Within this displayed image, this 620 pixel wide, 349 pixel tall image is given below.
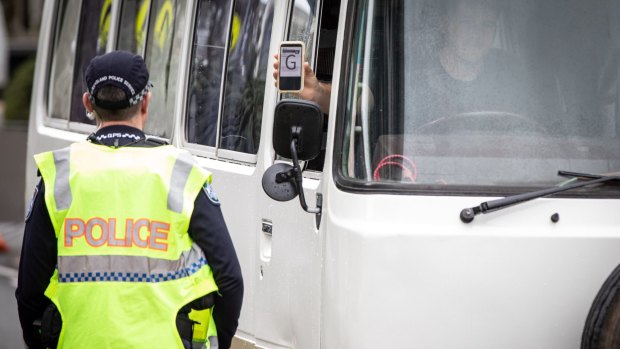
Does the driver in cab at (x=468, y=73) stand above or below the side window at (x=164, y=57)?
below

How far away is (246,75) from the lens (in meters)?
5.61

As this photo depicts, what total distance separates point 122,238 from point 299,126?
2.81ft

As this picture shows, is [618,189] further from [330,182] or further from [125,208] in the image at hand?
[125,208]

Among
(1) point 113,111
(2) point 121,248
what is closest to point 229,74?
(1) point 113,111

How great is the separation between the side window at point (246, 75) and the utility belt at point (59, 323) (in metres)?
1.66

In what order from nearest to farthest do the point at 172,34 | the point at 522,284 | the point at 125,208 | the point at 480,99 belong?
the point at 125,208, the point at 522,284, the point at 480,99, the point at 172,34

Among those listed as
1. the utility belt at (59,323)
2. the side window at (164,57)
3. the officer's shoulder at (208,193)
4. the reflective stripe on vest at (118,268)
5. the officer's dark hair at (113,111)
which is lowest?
the utility belt at (59,323)

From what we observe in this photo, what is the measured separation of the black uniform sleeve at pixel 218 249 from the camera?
3.75m

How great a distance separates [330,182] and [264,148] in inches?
36.5

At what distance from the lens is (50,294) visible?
3.81 metres

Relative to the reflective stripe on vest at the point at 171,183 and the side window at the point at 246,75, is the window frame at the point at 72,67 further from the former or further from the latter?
the reflective stripe on vest at the point at 171,183

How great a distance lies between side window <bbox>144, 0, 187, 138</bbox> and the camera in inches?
254

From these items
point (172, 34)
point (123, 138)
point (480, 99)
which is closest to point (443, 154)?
point (480, 99)

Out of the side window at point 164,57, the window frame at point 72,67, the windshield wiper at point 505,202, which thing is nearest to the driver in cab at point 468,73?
the windshield wiper at point 505,202
